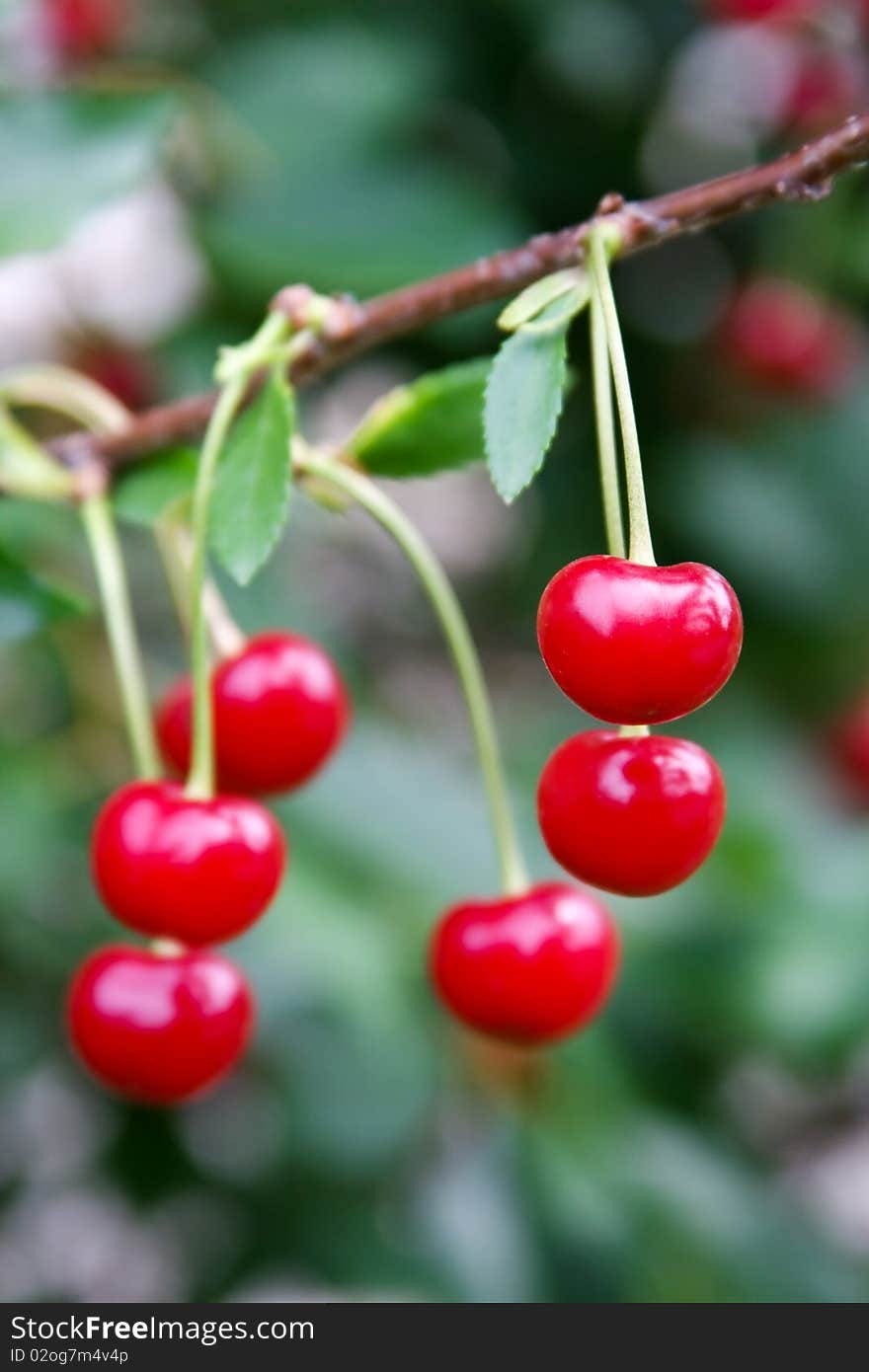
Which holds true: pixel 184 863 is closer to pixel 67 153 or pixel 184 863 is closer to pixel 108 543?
pixel 108 543

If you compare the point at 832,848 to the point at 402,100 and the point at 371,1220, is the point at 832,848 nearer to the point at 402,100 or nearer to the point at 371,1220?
the point at 371,1220

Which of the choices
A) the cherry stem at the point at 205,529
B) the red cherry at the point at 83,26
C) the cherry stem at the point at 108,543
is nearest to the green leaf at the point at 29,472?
the cherry stem at the point at 108,543

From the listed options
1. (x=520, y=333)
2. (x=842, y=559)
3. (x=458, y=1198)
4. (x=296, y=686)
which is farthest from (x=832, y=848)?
(x=520, y=333)

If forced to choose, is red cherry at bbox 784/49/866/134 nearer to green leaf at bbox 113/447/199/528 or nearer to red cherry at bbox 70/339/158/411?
red cherry at bbox 70/339/158/411

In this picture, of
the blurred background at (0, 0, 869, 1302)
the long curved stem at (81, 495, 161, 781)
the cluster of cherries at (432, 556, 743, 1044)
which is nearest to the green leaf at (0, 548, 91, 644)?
the long curved stem at (81, 495, 161, 781)

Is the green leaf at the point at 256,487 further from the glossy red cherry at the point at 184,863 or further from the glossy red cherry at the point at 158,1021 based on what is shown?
the glossy red cherry at the point at 158,1021

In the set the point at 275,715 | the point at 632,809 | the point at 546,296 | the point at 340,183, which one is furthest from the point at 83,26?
the point at 632,809

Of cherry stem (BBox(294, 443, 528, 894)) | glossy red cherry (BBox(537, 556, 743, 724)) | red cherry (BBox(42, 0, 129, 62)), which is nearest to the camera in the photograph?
glossy red cherry (BBox(537, 556, 743, 724))
